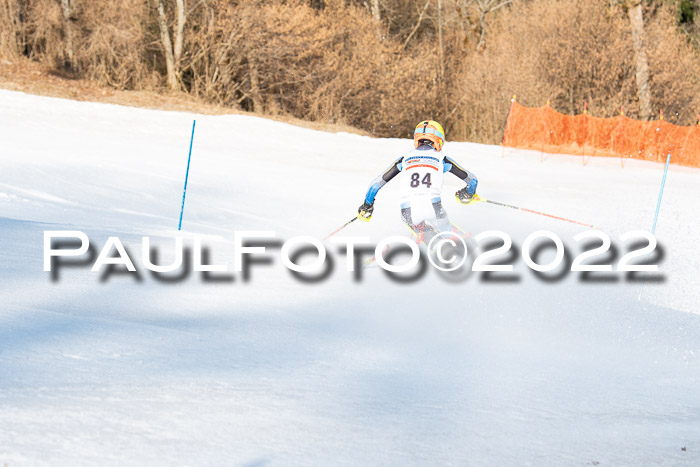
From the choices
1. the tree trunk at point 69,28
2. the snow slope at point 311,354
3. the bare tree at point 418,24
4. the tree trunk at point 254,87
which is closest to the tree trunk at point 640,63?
the bare tree at point 418,24

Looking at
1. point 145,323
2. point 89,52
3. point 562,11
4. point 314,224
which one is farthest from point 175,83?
point 145,323

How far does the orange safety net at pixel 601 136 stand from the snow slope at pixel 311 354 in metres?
11.4

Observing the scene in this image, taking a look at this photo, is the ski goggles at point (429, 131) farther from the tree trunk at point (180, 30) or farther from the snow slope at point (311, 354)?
the tree trunk at point (180, 30)

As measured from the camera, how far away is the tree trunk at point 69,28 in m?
31.1

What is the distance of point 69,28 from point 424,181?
25962mm

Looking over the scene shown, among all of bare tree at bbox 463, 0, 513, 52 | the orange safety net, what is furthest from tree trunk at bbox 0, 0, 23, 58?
bare tree at bbox 463, 0, 513, 52

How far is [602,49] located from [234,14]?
13.3 metres

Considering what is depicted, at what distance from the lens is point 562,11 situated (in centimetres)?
3338

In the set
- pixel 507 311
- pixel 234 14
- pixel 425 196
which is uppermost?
pixel 234 14

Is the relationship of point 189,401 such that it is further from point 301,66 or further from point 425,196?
point 301,66

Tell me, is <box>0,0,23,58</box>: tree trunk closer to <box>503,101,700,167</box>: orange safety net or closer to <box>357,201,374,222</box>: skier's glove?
<box>503,101,700,167</box>: orange safety net

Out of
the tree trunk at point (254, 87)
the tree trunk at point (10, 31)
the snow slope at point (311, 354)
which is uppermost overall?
the tree trunk at point (10, 31)

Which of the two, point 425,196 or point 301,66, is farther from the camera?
point 301,66

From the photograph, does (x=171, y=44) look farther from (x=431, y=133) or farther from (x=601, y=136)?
(x=431, y=133)
